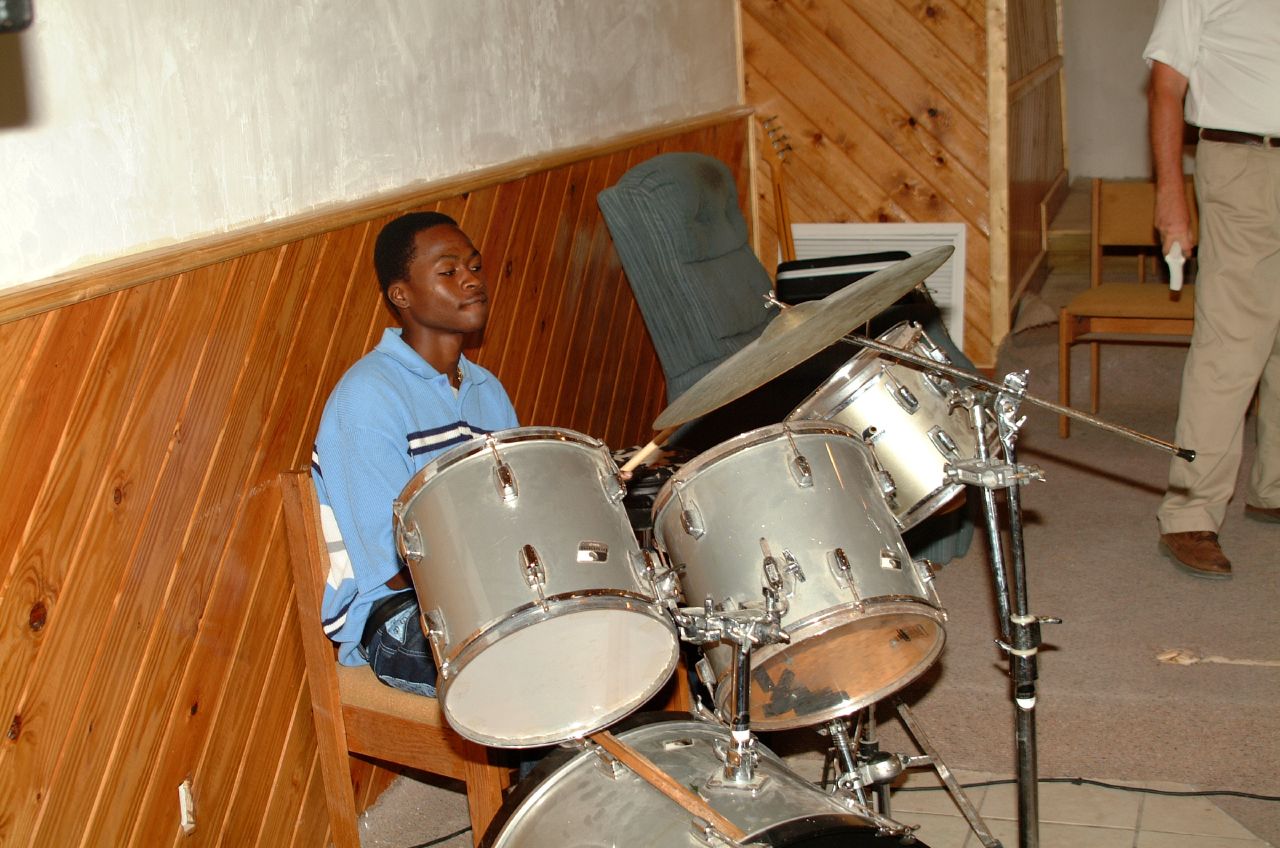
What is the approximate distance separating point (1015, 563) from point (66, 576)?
1.36 m

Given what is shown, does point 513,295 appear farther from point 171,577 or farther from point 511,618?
point 511,618

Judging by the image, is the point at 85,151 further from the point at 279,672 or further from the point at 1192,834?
the point at 1192,834

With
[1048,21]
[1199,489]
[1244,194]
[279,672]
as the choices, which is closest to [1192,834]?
[1199,489]

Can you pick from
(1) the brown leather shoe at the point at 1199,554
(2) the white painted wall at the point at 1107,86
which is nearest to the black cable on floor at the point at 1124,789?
(1) the brown leather shoe at the point at 1199,554

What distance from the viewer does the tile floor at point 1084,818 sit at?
8.03ft

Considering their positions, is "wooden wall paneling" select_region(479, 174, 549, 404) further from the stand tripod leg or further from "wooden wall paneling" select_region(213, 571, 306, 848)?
the stand tripod leg

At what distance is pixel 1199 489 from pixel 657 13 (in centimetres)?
212

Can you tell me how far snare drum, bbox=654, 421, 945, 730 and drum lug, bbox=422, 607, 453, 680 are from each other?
0.39 m

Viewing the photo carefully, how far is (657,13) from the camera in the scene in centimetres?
402

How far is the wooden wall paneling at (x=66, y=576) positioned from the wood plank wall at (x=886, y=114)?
11.1 feet

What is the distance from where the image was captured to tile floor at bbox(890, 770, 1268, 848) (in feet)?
8.03

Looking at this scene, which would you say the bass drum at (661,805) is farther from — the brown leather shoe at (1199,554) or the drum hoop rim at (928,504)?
the brown leather shoe at (1199,554)

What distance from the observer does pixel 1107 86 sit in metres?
6.57

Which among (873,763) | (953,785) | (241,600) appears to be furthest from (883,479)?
(241,600)
